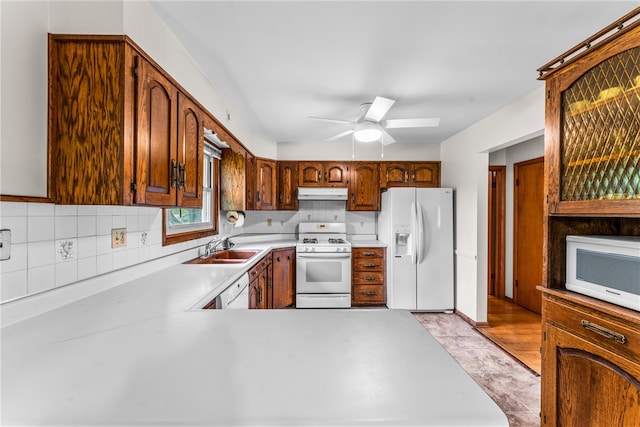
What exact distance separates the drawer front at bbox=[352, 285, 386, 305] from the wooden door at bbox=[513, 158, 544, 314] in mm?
1889

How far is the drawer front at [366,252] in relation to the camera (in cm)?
417

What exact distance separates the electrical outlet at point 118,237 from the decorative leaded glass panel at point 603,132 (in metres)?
2.40

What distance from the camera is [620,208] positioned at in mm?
1346

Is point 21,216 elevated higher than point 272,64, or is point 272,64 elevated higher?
point 272,64

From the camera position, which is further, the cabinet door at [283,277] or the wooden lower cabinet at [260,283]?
the cabinet door at [283,277]

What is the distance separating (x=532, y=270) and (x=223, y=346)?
437cm

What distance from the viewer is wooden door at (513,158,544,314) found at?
392 centimetres

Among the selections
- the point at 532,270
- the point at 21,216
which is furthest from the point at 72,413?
the point at 532,270

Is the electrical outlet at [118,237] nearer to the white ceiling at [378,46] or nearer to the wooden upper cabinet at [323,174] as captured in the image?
the white ceiling at [378,46]

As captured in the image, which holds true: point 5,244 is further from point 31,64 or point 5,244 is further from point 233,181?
point 233,181

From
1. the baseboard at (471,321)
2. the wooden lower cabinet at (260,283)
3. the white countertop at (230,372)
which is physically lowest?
the baseboard at (471,321)

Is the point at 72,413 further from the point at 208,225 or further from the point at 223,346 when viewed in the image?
the point at 208,225

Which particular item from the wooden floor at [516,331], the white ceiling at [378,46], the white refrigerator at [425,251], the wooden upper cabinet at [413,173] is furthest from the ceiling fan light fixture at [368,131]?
the wooden floor at [516,331]

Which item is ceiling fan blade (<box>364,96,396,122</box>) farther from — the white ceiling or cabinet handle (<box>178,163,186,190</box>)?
cabinet handle (<box>178,163,186,190</box>)
